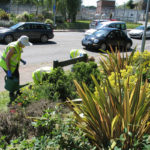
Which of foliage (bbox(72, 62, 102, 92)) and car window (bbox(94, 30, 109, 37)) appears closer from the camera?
foliage (bbox(72, 62, 102, 92))

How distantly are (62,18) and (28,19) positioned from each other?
25.7ft

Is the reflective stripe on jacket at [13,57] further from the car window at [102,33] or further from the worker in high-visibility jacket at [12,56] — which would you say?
the car window at [102,33]

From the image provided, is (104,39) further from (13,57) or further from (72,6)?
(72,6)

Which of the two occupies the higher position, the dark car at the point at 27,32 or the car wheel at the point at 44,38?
the dark car at the point at 27,32

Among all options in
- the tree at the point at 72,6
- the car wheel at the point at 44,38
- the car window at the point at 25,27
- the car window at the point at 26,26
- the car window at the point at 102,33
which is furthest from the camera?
the tree at the point at 72,6

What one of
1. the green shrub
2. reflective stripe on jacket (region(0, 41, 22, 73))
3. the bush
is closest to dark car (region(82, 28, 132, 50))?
reflective stripe on jacket (region(0, 41, 22, 73))

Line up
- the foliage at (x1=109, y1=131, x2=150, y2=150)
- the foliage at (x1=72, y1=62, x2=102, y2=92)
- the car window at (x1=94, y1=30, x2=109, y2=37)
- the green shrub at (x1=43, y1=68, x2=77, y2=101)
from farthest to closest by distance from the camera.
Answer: the car window at (x1=94, y1=30, x2=109, y2=37) < the foliage at (x1=72, y1=62, x2=102, y2=92) < the green shrub at (x1=43, y1=68, x2=77, y2=101) < the foliage at (x1=109, y1=131, x2=150, y2=150)

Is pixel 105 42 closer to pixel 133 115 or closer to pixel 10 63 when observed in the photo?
pixel 10 63

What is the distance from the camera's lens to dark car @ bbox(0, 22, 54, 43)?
558 inches

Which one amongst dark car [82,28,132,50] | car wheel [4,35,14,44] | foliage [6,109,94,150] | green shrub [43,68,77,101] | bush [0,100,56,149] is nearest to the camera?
foliage [6,109,94,150]

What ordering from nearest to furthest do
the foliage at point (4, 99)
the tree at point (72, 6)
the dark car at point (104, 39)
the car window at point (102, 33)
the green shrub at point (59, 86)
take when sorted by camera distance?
1. the green shrub at point (59, 86)
2. the foliage at point (4, 99)
3. the dark car at point (104, 39)
4. the car window at point (102, 33)
5. the tree at point (72, 6)

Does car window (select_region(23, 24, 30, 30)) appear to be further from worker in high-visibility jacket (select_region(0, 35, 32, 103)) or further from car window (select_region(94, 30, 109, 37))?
worker in high-visibility jacket (select_region(0, 35, 32, 103))

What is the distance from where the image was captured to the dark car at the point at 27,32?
14184 mm

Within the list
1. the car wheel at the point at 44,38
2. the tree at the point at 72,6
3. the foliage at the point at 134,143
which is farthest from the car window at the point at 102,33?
the tree at the point at 72,6
